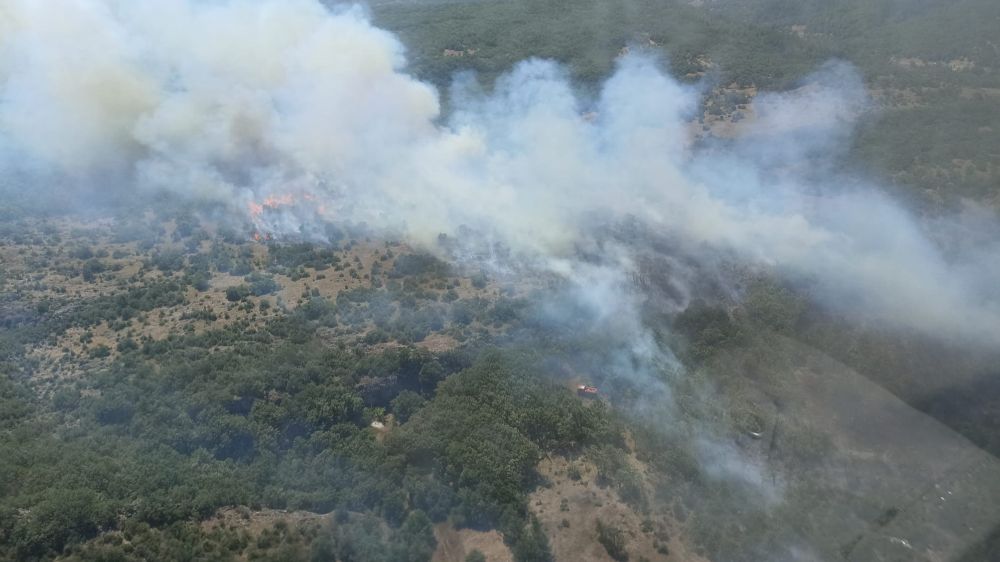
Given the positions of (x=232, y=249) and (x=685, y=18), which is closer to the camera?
(x=232, y=249)

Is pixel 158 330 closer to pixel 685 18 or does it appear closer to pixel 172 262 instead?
pixel 172 262

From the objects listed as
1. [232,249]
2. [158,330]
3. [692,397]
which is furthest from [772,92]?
[158,330]

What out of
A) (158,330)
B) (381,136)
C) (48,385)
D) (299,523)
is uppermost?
(381,136)

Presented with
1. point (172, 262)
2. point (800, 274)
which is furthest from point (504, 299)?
point (172, 262)

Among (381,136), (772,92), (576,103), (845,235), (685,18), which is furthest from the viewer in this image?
(685,18)

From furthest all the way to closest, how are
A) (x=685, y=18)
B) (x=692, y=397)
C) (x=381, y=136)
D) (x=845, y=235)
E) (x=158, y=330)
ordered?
(x=685, y=18)
(x=381, y=136)
(x=845, y=235)
(x=158, y=330)
(x=692, y=397)

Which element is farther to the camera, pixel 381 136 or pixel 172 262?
pixel 381 136

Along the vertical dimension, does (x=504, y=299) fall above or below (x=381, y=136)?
below

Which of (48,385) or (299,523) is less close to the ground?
(48,385)

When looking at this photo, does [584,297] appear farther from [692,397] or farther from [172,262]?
[172,262]
